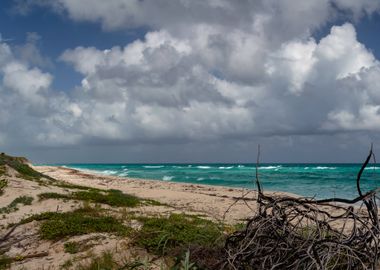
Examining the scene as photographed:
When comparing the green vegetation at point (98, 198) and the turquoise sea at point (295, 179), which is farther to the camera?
the turquoise sea at point (295, 179)

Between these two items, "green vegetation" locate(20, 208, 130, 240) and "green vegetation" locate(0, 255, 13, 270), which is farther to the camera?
"green vegetation" locate(20, 208, 130, 240)

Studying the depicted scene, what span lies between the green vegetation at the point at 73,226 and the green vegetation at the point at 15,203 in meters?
2.40

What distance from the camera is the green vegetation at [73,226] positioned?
10.2 meters

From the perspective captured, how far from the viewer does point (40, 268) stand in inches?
322

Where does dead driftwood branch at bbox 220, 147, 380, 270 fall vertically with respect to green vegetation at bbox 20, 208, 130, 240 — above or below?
above

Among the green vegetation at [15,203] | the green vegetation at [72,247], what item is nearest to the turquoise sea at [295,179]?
the green vegetation at [72,247]

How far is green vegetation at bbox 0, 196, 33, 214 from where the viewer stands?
1383 centimetres

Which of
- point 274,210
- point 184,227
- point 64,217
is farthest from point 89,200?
point 274,210

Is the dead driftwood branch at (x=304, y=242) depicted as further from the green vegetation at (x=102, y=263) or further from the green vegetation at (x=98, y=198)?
the green vegetation at (x=98, y=198)

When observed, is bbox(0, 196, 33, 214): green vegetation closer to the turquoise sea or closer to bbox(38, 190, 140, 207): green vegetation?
bbox(38, 190, 140, 207): green vegetation

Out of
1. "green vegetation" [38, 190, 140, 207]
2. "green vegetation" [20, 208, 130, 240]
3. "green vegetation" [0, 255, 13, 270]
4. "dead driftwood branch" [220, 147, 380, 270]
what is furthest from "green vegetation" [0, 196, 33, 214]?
"dead driftwood branch" [220, 147, 380, 270]

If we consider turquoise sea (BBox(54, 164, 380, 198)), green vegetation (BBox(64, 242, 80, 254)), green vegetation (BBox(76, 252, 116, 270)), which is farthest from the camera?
turquoise sea (BBox(54, 164, 380, 198))

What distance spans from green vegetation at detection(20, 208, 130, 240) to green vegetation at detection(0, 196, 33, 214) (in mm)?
2404

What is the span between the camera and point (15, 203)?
48.5 feet
